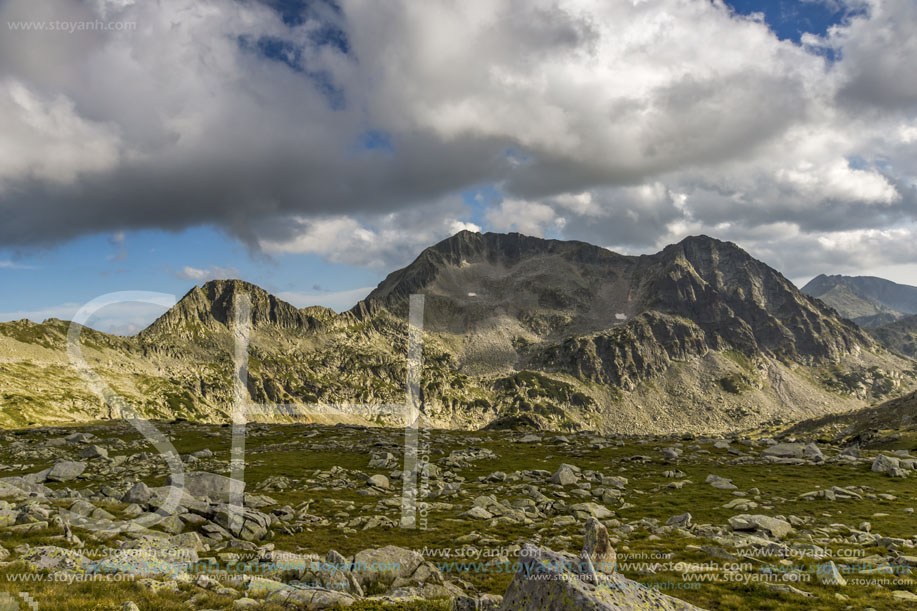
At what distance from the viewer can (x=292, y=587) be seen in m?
17.5

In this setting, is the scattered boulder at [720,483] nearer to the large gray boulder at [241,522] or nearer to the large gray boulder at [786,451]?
the large gray boulder at [786,451]

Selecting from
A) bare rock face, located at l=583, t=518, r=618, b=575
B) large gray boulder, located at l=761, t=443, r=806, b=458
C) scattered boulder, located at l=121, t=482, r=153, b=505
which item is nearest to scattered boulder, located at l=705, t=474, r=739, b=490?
large gray boulder, located at l=761, t=443, r=806, b=458

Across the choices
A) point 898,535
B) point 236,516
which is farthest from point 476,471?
point 898,535

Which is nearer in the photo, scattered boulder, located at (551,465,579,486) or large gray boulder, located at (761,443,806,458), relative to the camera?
scattered boulder, located at (551,465,579,486)

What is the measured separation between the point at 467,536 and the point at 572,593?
69.6ft

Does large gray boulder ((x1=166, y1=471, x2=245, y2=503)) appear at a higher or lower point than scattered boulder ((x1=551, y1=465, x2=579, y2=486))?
higher

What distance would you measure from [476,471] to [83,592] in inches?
2011

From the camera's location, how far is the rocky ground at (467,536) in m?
15.9

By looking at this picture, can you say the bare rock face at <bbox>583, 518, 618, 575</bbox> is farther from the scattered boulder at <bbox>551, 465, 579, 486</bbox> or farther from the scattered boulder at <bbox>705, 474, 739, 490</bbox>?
the scattered boulder at <bbox>705, 474, 739, 490</bbox>

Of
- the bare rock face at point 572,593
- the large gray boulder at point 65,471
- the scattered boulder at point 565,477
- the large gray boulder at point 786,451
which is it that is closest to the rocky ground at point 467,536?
the bare rock face at point 572,593

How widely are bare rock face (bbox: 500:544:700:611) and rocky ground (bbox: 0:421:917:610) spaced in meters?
0.05

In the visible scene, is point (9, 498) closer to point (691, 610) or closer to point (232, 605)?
point (232, 605)

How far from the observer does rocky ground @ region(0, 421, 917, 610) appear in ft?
52.0

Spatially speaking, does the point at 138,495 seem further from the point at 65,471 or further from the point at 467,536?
the point at 65,471
